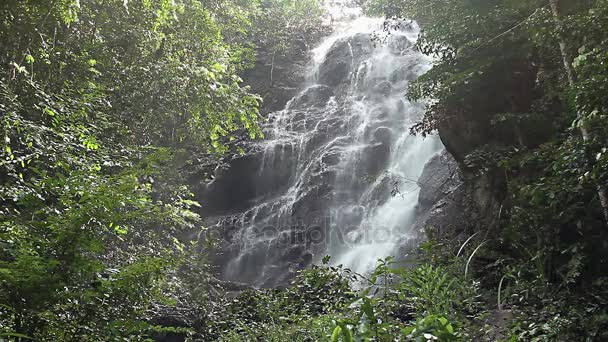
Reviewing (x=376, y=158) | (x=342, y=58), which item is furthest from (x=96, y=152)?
(x=342, y=58)

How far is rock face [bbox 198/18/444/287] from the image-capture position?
48.8 ft

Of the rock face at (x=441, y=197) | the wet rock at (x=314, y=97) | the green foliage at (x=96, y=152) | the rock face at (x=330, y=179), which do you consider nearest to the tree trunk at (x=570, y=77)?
the green foliage at (x=96, y=152)

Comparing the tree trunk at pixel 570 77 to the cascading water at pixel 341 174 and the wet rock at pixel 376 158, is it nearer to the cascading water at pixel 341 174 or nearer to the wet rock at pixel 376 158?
the cascading water at pixel 341 174

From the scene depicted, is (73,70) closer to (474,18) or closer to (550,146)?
(474,18)

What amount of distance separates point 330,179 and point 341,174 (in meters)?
0.43

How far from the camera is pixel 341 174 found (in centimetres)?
1684

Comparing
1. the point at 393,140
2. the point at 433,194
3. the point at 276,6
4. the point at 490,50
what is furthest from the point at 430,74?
the point at 276,6

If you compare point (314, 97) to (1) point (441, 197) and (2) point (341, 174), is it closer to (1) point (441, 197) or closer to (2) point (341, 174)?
(2) point (341, 174)

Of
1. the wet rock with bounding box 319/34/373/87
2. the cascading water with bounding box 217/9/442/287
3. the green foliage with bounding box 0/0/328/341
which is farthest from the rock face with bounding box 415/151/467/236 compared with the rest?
the wet rock with bounding box 319/34/373/87

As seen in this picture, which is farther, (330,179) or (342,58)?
(342,58)

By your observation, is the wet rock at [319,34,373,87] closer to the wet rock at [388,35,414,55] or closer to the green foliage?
the wet rock at [388,35,414,55]

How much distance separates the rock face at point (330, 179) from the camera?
14.9m

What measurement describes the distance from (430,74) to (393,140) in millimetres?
8496

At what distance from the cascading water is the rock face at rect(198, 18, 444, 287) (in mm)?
39
